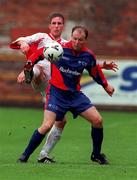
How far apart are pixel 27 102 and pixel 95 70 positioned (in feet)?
42.1

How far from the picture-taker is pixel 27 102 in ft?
80.9

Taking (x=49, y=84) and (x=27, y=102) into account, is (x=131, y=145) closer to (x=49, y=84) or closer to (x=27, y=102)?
(x=49, y=84)

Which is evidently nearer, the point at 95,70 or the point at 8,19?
the point at 95,70

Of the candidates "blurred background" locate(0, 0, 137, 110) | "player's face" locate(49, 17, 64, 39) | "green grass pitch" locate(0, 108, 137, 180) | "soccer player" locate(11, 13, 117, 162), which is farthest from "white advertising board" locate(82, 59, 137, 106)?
"player's face" locate(49, 17, 64, 39)

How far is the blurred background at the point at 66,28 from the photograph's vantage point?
2517 cm

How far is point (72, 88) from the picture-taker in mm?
11844

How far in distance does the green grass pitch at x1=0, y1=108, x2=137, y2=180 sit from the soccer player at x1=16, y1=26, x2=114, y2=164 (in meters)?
0.50

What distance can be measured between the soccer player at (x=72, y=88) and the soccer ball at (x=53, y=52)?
9.4 inches

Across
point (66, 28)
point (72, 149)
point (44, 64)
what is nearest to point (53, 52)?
point (44, 64)

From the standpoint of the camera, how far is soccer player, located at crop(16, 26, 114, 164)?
11711 millimetres

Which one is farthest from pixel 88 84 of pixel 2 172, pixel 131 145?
pixel 2 172

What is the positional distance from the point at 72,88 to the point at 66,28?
1534 centimetres

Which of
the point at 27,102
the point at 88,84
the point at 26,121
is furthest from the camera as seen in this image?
the point at 27,102

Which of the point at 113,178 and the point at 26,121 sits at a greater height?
the point at 113,178
